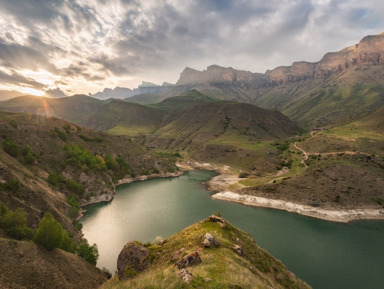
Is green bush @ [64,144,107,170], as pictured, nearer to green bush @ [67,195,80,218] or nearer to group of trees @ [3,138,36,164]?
group of trees @ [3,138,36,164]

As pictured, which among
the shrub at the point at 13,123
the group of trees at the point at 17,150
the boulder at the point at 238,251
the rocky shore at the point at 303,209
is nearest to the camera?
the boulder at the point at 238,251

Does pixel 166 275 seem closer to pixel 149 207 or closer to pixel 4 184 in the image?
pixel 4 184

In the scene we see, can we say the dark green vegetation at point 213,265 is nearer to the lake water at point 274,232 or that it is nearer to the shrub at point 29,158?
the lake water at point 274,232

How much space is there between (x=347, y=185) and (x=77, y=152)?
370ft

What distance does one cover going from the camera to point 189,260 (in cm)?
2077

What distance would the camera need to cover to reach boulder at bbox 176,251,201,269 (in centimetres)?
2043

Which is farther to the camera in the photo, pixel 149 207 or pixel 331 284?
pixel 149 207

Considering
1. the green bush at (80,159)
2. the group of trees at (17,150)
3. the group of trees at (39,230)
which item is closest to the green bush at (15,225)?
the group of trees at (39,230)

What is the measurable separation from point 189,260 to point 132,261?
31.3 feet

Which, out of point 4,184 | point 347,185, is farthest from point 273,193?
point 4,184

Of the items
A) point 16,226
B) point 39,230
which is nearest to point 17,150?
point 16,226

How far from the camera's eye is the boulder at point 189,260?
20428 millimetres

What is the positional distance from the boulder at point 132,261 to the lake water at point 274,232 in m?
19.0

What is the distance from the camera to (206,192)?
3696 inches
